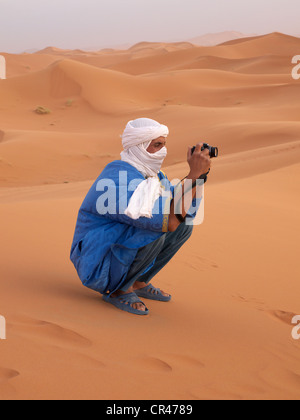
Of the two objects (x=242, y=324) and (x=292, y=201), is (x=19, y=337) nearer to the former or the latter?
(x=242, y=324)

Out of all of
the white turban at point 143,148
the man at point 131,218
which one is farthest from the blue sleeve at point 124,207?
the white turban at point 143,148

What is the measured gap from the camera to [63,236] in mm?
5336

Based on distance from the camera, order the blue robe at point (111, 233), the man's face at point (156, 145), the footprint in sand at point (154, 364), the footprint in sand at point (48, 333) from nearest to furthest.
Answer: the footprint in sand at point (154, 364)
the footprint in sand at point (48, 333)
the blue robe at point (111, 233)
the man's face at point (156, 145)

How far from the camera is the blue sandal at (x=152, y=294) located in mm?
3699

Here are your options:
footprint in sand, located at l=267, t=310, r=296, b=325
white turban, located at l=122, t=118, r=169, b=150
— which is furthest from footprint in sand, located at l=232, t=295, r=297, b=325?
white turban, located at l=122, t=118, r=169, b=150

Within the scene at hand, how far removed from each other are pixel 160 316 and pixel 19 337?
1.05m

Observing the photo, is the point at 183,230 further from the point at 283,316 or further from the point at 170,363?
the point at 170,363

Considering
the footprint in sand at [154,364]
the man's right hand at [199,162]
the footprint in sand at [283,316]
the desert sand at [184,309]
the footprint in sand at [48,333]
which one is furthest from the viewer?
the footprint in sand at [283,316]

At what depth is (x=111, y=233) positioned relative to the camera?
3295mm

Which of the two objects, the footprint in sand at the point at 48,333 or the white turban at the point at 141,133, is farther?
the white turban at the point at 141,133

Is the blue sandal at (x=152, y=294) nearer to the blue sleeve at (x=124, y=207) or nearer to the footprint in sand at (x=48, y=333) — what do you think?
the blue sleeve at (x=124, y=207)

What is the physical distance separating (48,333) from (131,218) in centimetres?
85

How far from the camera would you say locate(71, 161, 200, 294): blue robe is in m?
3.20

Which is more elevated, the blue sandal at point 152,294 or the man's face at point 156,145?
the man's face at point 156,145
